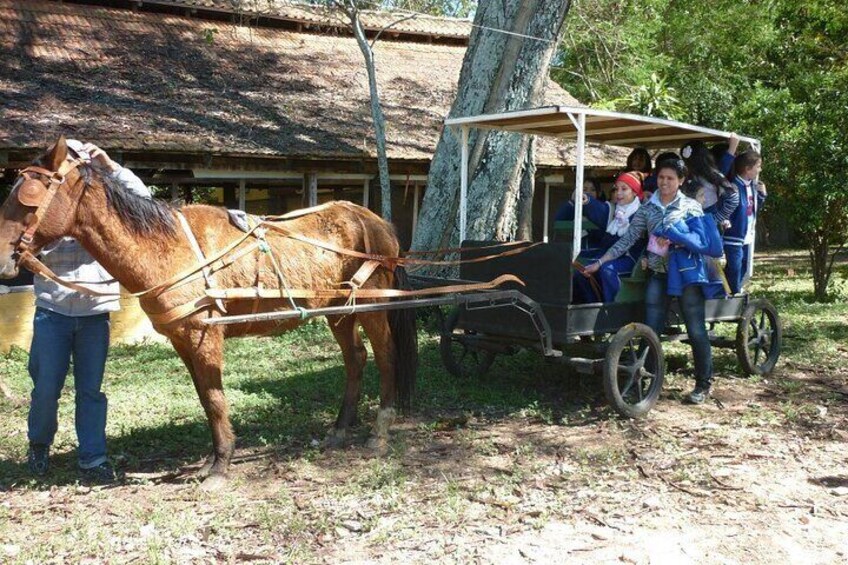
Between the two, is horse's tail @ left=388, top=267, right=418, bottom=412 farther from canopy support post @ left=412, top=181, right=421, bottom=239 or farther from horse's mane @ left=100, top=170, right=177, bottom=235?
canopy support post @ left=412, top=181, right=421, bottom=239

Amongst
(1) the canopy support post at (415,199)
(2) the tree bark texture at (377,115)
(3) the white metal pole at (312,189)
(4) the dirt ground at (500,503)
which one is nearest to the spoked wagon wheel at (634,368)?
(4) the dirt ground at (500,503)

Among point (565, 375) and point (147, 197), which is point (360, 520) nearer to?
point (147, 197)

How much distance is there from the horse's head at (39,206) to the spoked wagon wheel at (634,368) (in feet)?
12.0

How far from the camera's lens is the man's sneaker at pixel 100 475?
16.3 feet

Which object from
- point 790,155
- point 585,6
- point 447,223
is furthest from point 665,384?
point 585,6

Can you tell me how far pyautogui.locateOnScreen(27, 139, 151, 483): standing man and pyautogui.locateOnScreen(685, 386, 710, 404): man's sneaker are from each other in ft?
14.2

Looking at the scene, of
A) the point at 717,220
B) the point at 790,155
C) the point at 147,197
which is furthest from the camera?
the point at 790,155

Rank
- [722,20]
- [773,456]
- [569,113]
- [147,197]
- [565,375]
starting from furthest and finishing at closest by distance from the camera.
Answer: [722,20]
[565,375]
[569,113]
[773,456]
[147,197]

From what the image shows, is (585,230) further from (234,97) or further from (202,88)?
(202,88)

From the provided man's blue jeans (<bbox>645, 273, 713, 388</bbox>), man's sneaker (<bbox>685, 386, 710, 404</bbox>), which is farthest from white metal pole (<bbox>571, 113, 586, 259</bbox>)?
man's sneaker (<bbox>685, 386, 710, 404</bbox>)

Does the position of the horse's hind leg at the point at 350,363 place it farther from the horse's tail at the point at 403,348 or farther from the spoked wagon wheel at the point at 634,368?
the spoked wagon wheel at the point at 634,368

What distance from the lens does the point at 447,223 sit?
9805 millimetres

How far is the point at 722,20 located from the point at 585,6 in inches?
203

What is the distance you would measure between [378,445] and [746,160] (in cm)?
399
